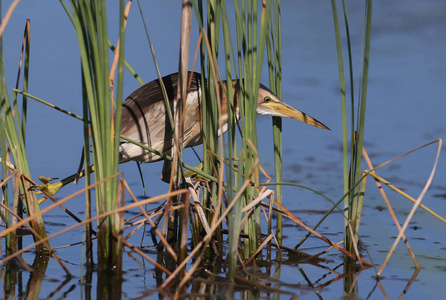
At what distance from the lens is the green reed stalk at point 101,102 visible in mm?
2580

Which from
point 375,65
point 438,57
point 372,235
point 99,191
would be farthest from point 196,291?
point 438,57

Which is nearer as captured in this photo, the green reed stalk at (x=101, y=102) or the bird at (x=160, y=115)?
the green reed stalk at (x=101, y=102)

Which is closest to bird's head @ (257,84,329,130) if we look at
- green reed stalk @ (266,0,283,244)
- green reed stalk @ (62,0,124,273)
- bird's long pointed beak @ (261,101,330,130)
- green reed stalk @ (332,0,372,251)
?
bird's long pointed beak @ (261,101,330,130)

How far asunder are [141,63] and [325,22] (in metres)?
2.81

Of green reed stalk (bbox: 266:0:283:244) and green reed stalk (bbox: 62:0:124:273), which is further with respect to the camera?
green reed stalk (bbox: 266:0:283:244)

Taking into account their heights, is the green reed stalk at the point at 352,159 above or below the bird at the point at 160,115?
below

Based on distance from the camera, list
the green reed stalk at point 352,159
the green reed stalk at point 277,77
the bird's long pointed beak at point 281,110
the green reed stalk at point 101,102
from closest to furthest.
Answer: the green reed stalk at point 101,102 → the green reed stalk at point 352,159 → the green reed stalk at point 277,77 → the bird's long pointed beak at point 281,110

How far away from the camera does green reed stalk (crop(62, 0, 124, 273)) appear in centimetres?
258

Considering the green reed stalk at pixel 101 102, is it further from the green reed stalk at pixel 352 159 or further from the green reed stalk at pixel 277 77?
the green reed stalk at pixel 352 159

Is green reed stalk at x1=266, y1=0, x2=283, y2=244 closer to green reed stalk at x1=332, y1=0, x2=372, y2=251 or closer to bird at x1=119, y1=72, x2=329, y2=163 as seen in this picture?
green reed stalk at x1=332, y1=0, x2=372, y2=251

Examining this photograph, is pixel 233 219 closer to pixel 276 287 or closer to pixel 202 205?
pixel 276 287

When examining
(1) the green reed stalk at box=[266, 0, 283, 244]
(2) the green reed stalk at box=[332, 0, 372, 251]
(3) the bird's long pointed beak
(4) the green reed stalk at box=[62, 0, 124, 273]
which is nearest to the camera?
(4) the green reed stalk at box=[62, 0, 124, 273]

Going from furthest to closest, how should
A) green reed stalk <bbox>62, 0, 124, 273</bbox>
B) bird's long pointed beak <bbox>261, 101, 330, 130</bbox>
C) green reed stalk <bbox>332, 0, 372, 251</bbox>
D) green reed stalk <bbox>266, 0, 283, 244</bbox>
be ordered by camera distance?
bird's long pointed beak <bbox>261, 101, 330, 130</bbox>, green reed stalk <bbox>266, 0, 283, 244</bbox>, green reed stalk <bbox>332, 0, 372, 251</bbox>, green reed stalk <bbox>62, 0, 124, 273</bbox>

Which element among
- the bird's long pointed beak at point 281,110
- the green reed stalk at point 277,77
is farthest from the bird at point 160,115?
the green reed stalk at point 277,77
